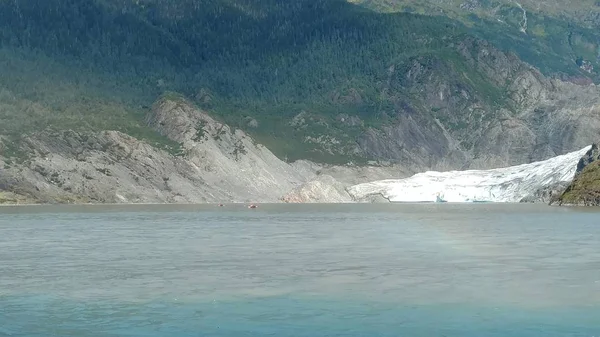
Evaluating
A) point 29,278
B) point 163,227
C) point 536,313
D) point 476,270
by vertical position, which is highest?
point 536,313

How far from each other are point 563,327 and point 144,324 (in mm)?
25315

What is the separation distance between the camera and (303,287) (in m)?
79.6

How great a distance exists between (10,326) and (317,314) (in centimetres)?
1911

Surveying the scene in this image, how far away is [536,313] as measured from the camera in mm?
66312

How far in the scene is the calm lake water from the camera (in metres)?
62.3

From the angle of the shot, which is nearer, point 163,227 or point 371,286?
point 371,286

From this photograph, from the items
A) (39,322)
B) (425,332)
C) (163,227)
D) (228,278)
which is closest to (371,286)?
(228,278)

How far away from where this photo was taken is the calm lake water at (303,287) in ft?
205

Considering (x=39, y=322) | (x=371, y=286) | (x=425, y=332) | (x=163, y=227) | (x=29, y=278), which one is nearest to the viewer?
(x=425, y=332)

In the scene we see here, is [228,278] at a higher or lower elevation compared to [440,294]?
lower

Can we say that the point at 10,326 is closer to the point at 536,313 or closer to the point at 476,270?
the point at 536,313

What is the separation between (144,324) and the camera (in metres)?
62.9

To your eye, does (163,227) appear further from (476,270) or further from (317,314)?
(317,314)

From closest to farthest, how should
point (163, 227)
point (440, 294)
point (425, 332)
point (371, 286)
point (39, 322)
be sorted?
point (425, 332) → point (39, 322) → point (440, 294) → point (371, 286) → point (163, 227)
